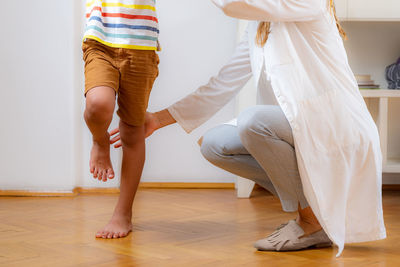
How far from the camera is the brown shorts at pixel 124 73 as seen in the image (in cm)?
174

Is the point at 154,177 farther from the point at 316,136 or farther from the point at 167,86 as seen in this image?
the point at 316,136

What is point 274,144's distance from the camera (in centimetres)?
159

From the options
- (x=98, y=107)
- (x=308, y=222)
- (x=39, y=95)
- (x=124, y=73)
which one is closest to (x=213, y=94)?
(x=124, y=73)

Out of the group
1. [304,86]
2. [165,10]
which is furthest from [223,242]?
[165,10]

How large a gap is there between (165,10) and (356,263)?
Answer: 6.10ft

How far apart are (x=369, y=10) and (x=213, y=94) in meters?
1.30

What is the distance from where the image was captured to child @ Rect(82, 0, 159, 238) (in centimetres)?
171

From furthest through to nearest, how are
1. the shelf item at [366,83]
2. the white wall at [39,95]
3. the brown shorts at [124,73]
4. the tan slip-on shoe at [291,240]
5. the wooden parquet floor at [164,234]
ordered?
the shelf item at [366,83] < the white wall at [39,95] < the brown shorts at [124,73] < the tan slip-on shoe at [291,240] < the wooden parquet floor at [164,234]

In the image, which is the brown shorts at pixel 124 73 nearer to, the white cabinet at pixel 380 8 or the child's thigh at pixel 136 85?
the child's thigh at pixel 136 85

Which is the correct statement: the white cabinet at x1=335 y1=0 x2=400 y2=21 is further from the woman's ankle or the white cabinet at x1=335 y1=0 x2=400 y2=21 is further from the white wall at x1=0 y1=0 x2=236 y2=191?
the woman's ankle

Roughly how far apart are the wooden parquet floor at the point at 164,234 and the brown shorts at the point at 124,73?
0.39 m

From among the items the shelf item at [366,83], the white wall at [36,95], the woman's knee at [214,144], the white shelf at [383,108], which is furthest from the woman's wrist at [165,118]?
the shelf item at [366,83]

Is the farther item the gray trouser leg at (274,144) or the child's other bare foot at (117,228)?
the child's other bare foot at (117,228)

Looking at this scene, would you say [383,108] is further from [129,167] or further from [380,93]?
[129,167]
